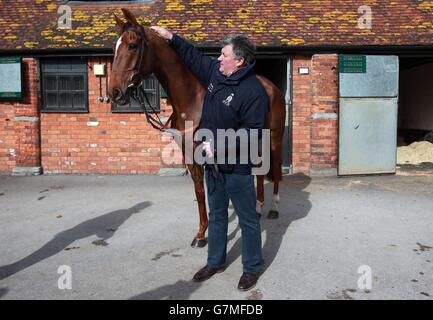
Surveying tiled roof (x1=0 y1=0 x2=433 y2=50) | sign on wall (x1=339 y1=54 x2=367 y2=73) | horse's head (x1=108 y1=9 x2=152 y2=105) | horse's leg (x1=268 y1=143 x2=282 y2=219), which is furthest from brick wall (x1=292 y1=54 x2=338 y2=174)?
horse's head (x1=108 y1=9 x2=152 y2=105)

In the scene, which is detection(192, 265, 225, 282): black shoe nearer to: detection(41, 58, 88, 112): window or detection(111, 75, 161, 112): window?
detection(111, 75, 161, 112): window

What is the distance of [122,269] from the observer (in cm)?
362

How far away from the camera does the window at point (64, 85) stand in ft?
29.6

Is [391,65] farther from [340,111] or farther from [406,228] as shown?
[406,228]

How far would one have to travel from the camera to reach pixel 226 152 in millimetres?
3107

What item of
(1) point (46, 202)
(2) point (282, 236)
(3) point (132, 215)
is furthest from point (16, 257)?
(2) point (282, 236)

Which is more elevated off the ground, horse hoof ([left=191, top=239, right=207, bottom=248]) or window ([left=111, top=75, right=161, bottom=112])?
window ([left=111, top=75, right=161, bottom=112])

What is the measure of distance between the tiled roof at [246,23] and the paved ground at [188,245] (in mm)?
3571

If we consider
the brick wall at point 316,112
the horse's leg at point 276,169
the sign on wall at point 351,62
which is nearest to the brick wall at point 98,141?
the brick wall at point 316,112

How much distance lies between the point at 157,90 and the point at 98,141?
1919 mm

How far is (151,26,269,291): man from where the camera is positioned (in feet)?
10.00

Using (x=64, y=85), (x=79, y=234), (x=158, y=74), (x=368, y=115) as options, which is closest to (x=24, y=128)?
(x=64, y=85)

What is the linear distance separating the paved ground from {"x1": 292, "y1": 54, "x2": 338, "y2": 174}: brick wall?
4.67ft

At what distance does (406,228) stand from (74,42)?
26.2 ft
